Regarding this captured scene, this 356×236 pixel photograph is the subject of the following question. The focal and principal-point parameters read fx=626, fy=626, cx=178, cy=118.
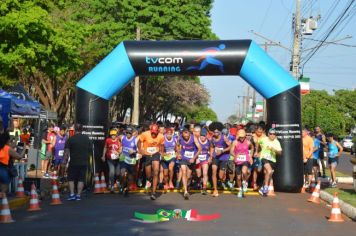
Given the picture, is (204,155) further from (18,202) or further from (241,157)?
(18,202)

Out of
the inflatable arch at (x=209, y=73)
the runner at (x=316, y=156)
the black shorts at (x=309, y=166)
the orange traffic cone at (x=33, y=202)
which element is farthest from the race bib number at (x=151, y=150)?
the runner at (x=316, y=156)

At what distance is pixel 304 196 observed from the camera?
53.1 ft

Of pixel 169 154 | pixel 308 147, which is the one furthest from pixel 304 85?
pixel 169 154

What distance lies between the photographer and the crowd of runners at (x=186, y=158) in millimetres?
15211

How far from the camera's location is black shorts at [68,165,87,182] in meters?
14.2

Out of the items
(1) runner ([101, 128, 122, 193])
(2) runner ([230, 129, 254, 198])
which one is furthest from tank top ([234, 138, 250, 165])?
(1) runner ([101, 128, 122, 193])

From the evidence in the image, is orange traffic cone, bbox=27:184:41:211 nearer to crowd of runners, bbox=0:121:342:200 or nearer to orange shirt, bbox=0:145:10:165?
orange shirt, bbox=0:145:10:165

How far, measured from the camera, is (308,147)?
58.9 feet

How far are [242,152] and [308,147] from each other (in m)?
2.89

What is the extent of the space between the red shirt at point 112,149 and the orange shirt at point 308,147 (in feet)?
17.8

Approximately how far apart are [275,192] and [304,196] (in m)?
0.96

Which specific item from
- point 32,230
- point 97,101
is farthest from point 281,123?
point 32,230

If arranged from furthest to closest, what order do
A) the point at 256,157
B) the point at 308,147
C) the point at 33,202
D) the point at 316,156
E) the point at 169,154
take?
the point at 316,156 < the point at 308,147 < the point at 256,157 < the point at 169,154 < the point at 33,202

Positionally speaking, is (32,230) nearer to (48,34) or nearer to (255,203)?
(255,203)
